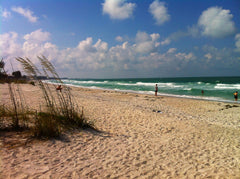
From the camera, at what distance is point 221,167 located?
3.58 meters

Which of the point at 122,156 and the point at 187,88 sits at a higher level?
the point at 187,88

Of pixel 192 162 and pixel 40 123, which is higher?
pixel 40 123

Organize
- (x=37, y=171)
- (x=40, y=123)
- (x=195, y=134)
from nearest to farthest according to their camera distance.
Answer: (x=37, y=171)
(x=40, y=123)
(x=195, y=134)

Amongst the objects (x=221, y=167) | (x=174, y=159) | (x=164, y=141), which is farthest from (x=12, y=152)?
(x=221, y=167)

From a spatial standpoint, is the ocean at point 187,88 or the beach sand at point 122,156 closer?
the beach sand at point 122,156

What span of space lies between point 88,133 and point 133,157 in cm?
174

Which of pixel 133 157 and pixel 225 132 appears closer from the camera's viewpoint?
pixel 133 157

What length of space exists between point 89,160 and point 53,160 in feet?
2.45

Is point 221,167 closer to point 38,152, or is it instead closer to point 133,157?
point 133,157

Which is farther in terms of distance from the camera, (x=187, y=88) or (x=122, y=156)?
(x=187, y=88)

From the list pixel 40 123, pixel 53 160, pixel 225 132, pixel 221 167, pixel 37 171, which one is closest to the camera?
pixel 37 171

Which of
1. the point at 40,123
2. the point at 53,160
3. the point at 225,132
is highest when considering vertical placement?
the point at 40,123

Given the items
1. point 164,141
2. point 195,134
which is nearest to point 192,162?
point 164,141

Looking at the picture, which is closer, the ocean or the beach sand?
the beach sand
